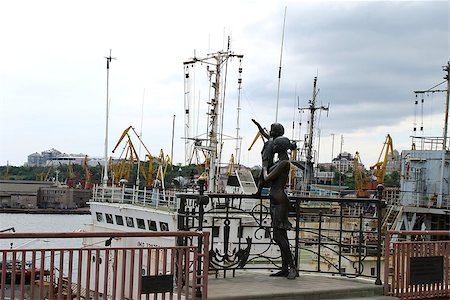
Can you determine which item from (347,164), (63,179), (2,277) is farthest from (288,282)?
(63,179)

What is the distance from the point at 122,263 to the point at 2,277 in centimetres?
143

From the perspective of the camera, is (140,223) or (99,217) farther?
(99,217)

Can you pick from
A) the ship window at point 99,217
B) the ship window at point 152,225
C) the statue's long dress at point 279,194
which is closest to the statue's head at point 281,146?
the statue's long dress at point 279,194

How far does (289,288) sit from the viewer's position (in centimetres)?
816

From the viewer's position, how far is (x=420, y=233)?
8.48 metres

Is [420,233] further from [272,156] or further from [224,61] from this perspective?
[224,61]

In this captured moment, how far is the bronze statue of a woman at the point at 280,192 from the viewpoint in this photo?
8.83m

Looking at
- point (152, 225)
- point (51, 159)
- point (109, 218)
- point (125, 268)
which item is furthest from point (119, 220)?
point (51, 159)

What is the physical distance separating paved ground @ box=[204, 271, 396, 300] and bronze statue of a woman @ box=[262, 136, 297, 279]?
1.49 feet

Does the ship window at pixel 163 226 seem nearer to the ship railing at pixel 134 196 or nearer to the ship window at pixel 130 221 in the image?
the ship railing at pixel 134 196

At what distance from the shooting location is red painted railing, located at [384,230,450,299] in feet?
27.9

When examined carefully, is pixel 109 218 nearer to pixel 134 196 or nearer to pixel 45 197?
pixel 134 196

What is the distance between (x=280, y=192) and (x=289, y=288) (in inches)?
58.8

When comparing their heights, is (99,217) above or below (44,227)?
above
